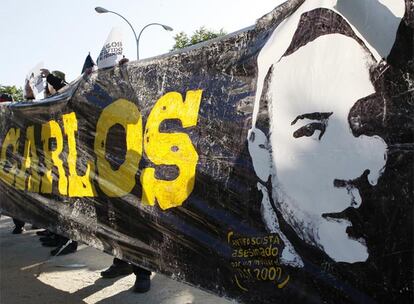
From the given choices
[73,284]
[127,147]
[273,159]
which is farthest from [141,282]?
[273,159]

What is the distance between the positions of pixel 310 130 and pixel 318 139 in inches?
2.4

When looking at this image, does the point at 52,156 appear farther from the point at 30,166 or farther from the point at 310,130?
the point at 310,130

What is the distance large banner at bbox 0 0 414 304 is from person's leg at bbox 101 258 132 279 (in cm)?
86

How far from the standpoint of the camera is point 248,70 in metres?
2.54

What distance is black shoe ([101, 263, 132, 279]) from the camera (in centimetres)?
443

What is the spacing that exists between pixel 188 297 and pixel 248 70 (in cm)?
217

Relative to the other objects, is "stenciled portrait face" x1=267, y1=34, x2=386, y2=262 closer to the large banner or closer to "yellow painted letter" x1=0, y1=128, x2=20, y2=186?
the large banner

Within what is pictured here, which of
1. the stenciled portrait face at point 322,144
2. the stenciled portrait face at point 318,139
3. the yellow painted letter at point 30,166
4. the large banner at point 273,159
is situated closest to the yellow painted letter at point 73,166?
the large banner at point 273,159

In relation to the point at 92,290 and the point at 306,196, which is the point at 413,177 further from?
the point at 92,290

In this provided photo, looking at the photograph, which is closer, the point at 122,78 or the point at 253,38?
the point at 253,38

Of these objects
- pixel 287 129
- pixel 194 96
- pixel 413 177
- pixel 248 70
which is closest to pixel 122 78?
pixel 194 96

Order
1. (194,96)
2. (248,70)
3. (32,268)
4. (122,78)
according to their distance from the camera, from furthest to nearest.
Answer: (32,268)
(122,78)
(194,96)
(248,70)

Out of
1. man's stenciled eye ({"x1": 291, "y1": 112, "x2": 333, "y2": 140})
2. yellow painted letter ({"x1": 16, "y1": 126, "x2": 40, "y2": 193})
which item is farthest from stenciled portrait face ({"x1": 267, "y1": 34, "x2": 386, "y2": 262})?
yellow painted letter ({"x1": 16, "y1": 126, "x2": 40, "y2": 193})

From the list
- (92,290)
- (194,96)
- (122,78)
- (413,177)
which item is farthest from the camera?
(92,290)
